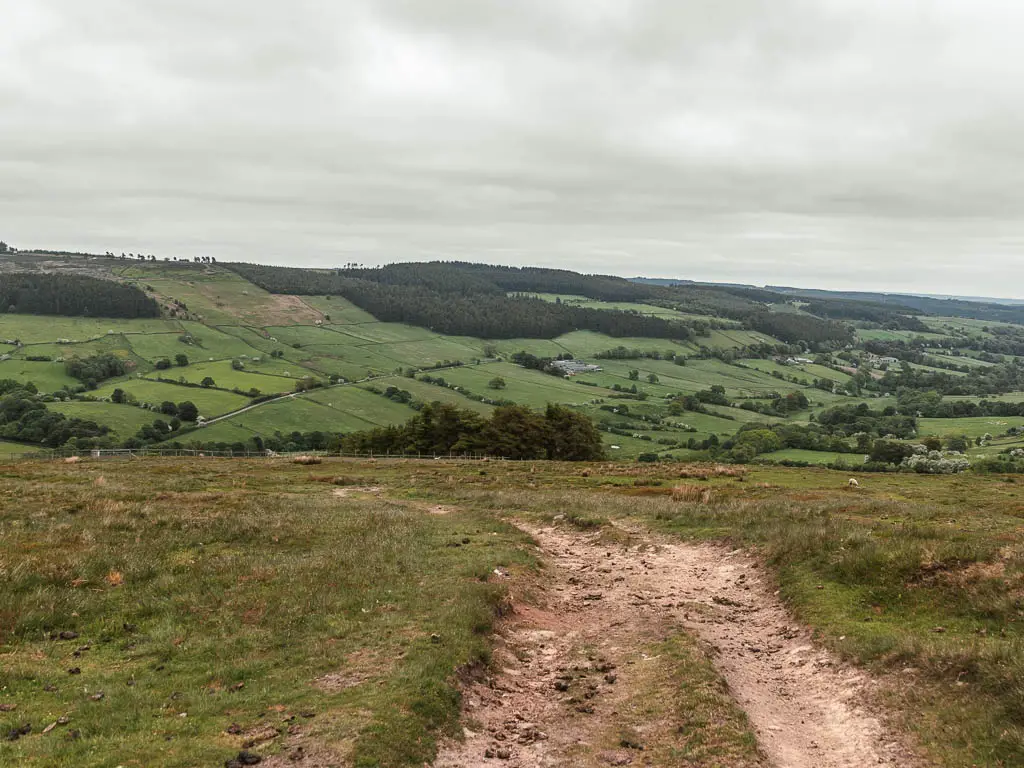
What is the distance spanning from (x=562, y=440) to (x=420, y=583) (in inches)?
2602

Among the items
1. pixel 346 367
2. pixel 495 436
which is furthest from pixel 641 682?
pixel 346 367

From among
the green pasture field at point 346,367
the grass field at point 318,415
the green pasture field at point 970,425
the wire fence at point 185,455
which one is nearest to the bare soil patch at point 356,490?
the wire fence at point 185,455

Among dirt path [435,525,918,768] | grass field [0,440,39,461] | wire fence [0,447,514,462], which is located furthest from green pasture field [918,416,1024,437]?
grass field [0,440,39,461]

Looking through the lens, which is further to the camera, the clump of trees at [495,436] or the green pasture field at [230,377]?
the green pasture field at [230,377]

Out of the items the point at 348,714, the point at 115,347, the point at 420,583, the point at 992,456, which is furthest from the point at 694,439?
the point at 115,347

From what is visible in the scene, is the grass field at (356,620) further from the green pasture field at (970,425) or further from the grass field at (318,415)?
the green pasture field at (970,425)

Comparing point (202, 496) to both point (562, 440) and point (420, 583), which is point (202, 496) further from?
point (562, 440)

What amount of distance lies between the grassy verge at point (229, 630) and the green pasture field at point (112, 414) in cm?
10255

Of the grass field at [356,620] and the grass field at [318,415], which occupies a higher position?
the grass field at [356,620]

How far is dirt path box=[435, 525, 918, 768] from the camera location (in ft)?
35.4

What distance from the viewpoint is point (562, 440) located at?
84688mm

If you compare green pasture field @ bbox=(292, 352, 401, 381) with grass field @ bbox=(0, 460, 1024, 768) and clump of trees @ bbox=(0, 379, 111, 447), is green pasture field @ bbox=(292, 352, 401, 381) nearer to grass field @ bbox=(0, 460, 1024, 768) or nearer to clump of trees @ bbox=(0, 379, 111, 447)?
clump of trees @ bbox=(0, 379, 111, 447)

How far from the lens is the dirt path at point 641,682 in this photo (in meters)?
10.8

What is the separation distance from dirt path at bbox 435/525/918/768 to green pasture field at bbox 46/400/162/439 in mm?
117921
